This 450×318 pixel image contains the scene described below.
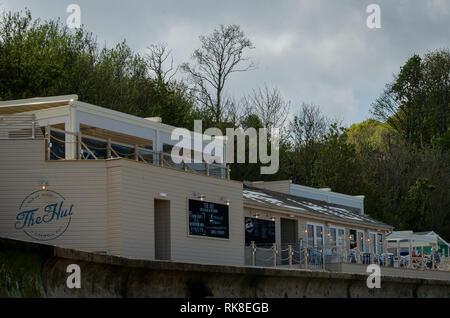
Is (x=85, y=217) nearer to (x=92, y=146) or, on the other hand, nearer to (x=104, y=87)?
(x=92, y=146)

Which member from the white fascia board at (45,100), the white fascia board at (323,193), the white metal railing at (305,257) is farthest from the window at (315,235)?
the white fascia board at (45,100)

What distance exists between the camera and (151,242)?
22047mm

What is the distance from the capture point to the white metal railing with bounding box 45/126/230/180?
21453 mm

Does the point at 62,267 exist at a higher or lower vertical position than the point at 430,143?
lower

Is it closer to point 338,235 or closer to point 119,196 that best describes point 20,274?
point 119,196

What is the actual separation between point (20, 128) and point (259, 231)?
10.8 metres

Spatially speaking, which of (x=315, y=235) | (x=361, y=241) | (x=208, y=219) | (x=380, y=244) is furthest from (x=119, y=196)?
(x=380, y=244)

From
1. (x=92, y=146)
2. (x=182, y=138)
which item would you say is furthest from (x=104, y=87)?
(x=92, y=146)

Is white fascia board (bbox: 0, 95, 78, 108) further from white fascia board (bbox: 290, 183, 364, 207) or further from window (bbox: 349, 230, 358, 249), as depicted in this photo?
white fascia board (bbox: 290, 183, 364, 207)

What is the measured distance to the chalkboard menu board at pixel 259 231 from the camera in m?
28.3

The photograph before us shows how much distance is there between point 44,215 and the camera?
68.6 feet

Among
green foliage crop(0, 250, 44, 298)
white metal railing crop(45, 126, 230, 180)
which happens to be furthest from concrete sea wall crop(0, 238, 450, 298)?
white metal railing crop(45, 126, 230, 180)

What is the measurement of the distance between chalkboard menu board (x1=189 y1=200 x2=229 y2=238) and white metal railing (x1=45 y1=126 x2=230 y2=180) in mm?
1176
